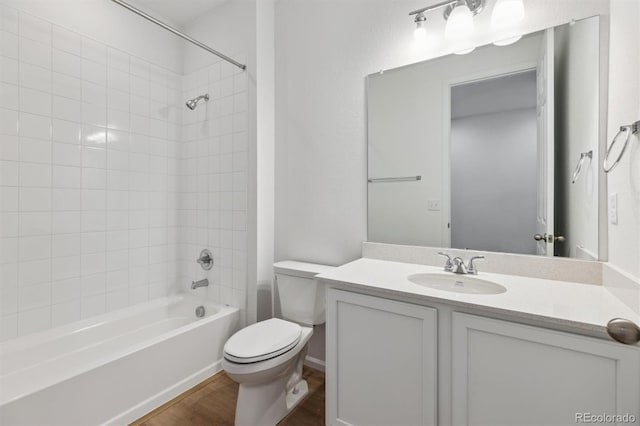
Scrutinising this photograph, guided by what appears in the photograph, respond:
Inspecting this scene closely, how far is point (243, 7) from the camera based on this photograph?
220cm

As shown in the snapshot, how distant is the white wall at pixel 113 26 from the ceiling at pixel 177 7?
0.18ft

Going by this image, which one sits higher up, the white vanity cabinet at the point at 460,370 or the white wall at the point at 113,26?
the white wall at the point at 113,26

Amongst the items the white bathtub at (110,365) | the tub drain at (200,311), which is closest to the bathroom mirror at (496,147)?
the white bathtub at (110,365)

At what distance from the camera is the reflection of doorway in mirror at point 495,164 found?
1.40 m

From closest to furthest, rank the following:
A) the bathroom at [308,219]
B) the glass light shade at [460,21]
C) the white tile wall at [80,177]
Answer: the bathroom at [308,219]
the glass light shade at [460,21]
the white tile wall at [80,177]

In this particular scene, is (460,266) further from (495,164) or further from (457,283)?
(495,164)

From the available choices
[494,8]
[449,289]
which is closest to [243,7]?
[494,8]

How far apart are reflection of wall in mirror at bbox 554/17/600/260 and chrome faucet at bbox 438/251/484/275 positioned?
13.7 inches

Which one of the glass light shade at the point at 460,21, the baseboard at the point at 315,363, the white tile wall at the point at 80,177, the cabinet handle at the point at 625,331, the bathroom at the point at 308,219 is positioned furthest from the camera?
the baseboard at the point at 315,363

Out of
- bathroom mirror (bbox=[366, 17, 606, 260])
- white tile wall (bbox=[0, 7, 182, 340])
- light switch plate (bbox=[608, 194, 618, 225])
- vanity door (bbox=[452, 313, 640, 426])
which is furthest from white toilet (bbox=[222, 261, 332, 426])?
light switch plate (bbox=[608, 194, 618, 225])

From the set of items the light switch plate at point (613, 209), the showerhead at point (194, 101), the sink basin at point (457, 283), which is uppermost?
the showerhead at point (194, 101)

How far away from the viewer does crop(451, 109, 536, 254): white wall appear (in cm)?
140

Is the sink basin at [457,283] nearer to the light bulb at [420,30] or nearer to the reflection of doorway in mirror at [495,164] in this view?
the reflection of doorway in mirror at [495,164]

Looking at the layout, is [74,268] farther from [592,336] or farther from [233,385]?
[592,336]
